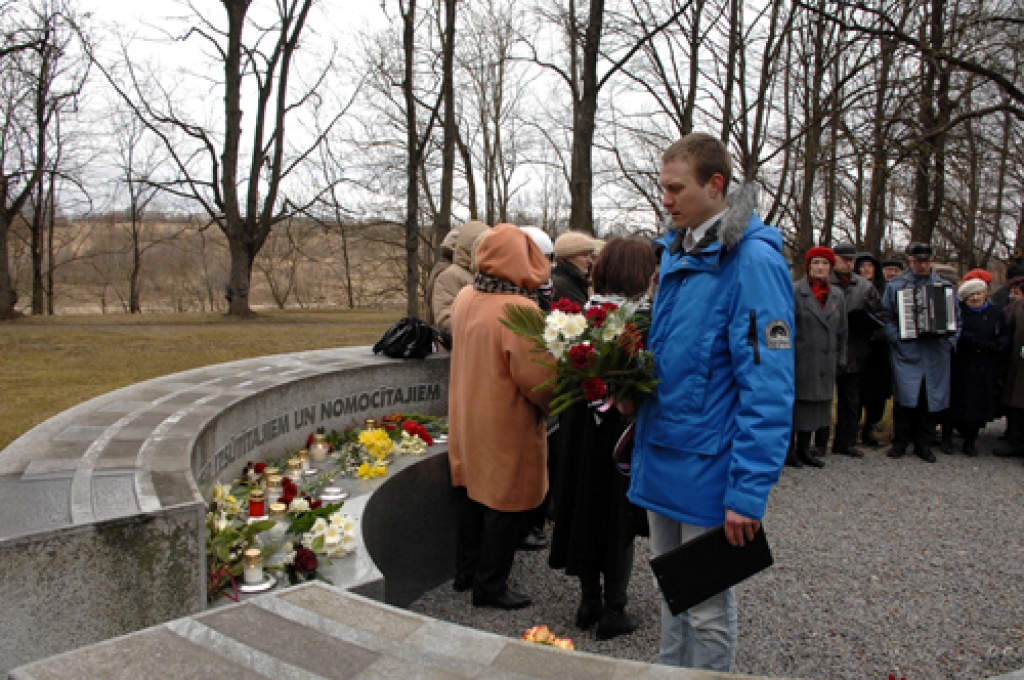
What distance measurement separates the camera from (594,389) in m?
2.58

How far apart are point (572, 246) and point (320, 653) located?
3322 millimetres

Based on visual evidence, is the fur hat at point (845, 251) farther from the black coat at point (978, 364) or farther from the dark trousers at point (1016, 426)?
the dark trousers at point (1016, 426)

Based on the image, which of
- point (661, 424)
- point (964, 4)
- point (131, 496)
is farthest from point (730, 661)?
point (964, 4)

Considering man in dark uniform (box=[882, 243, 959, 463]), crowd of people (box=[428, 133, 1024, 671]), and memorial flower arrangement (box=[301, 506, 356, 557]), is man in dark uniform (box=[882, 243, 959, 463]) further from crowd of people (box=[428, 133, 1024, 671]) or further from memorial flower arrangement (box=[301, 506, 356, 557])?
memorial flower arrangement (box=[301, 506, 356, 557])

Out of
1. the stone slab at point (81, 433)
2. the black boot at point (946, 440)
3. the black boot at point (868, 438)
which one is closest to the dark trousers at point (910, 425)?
the black boot at point (946, 440)

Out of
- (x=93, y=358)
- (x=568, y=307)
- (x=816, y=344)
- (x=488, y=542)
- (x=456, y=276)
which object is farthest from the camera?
(x=93, y=358)

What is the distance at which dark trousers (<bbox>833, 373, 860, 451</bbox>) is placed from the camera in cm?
758

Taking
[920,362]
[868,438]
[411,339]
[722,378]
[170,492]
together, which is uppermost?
[722,378]

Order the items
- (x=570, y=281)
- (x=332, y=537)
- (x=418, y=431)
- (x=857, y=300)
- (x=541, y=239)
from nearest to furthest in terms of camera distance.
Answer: (x=332, y=537) < (x=570, y=281) < (x=418, y=431) < (x=541, y=239) < (x=857, y=300)

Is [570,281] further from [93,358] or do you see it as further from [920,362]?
[93,358]

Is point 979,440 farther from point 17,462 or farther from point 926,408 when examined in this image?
point 17,462

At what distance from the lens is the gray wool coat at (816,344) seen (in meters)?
7.05

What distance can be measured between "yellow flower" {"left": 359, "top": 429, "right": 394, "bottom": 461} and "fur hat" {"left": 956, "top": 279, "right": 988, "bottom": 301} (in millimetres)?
5990

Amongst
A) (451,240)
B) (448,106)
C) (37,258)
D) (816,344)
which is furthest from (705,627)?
(37,258)
